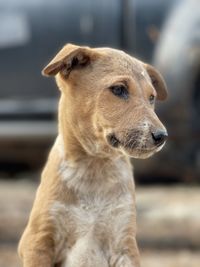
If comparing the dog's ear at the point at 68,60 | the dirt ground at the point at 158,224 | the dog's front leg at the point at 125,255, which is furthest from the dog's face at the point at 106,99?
the dirt ground at the point at 158,224

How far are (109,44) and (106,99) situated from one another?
18.3ft

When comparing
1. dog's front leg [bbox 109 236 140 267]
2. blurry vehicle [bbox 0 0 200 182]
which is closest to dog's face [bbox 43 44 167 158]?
dog's front leg [bbox 109 236 140 267]

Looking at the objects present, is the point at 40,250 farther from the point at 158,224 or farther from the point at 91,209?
the point at 158,224

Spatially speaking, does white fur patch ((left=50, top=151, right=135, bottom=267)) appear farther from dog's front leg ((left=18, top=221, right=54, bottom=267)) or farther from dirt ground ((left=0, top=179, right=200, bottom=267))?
dirt ground ((left=0, top=179, right=200, bottom=267))

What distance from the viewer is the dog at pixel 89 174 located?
4.71 metres

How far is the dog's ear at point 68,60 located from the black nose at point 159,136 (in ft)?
1.95

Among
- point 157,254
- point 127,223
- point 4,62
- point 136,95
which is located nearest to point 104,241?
point 127,223

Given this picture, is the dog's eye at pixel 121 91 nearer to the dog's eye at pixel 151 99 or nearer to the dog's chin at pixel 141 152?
the dog's eye at pixel 151 99

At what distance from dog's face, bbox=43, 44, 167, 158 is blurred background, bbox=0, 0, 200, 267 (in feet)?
14.6

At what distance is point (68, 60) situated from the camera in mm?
4734

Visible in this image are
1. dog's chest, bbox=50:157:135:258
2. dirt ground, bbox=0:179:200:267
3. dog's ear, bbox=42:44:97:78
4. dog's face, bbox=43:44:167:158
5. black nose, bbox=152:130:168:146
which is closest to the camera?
black nose, bbox=152:130:168:146

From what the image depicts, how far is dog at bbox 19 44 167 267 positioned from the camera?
15.5ft

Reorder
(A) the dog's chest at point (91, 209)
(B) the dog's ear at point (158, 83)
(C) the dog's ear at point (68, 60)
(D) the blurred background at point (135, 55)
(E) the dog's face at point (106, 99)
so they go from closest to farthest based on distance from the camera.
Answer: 1. (E) the dog's face at point (106, 99)
2. (C) the dog's ear at point (68, 60)
3. (A) the dog's chest at point (91, 209)
4. (B) the dog's ear at point (158, 83)
5. (D) the blurred background at point (135, 55)

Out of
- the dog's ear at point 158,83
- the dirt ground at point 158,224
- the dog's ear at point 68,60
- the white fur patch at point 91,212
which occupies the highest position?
the dog's ear at point 68,60
